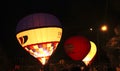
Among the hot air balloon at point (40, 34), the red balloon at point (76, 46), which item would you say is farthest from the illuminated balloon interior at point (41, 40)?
the red balloon at point (76, 46)

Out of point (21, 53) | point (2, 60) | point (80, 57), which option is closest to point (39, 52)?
point (80, 57)

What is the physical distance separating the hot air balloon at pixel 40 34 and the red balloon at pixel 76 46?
1.35 feet

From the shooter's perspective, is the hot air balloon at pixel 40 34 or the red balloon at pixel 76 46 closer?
the hot air balloon at pixel 40 34

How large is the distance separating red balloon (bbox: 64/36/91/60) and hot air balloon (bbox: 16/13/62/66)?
412 mm

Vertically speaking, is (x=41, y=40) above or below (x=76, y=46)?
above

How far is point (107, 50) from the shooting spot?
1229cm

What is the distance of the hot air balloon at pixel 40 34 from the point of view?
7.79 metres

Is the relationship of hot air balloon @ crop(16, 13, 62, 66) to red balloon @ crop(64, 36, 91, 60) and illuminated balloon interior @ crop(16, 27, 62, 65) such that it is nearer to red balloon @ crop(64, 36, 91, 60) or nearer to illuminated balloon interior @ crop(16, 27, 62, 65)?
illuminated balloon interior @ crop(16, 27, 62, 65)

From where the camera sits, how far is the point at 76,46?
838 cm

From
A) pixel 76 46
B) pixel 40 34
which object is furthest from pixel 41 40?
pixel 76 46

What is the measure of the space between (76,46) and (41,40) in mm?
1036

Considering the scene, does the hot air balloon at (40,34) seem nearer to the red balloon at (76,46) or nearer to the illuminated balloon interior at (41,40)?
the illuminated balloon interior at (41,40)

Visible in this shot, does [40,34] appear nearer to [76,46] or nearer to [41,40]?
[41,40]

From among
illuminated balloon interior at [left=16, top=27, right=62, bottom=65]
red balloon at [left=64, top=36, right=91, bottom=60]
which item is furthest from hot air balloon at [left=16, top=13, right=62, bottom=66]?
red balloon at [left=64, top=36, right=91, bottom=60]
